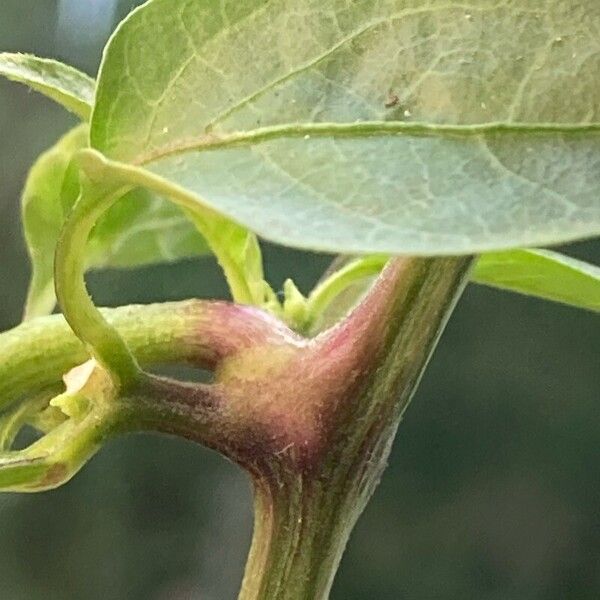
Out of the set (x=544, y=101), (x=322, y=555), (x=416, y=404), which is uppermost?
(x=544, y=101)

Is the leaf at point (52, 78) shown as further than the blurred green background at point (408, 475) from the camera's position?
No

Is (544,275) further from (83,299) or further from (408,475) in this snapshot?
(408,475)

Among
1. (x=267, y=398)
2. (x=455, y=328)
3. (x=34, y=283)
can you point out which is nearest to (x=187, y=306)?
(x=267, y=398)

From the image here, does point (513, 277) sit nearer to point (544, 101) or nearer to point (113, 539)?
point (544, 101)

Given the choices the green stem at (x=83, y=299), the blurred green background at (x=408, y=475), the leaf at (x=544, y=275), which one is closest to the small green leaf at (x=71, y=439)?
the green stem at (x=83, y=299)

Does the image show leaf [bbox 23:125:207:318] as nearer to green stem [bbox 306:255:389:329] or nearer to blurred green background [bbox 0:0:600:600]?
green stem [bbox 306:255:389:329]

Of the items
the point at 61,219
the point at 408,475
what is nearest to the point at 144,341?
the point at 61,219

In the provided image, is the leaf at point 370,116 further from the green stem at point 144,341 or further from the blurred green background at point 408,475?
the blurred green background at point 408,475
